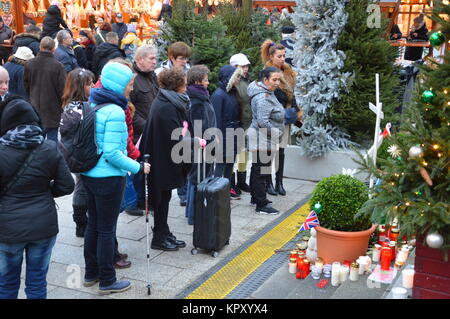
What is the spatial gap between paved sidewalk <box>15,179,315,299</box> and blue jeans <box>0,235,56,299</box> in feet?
2.32

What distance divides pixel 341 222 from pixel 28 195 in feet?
9.74

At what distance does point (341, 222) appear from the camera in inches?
212

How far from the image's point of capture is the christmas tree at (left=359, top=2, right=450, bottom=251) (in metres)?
3.89

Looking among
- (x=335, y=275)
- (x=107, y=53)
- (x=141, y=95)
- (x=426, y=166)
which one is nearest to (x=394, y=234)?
(x=335, y=275)

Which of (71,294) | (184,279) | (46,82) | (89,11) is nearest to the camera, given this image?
(71,294)

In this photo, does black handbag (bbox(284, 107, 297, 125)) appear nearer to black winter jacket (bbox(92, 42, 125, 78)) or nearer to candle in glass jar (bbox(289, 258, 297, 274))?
candle in glass jar (bbox(289, 258, 297, 274))

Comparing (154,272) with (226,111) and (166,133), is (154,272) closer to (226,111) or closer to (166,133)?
(166,133)

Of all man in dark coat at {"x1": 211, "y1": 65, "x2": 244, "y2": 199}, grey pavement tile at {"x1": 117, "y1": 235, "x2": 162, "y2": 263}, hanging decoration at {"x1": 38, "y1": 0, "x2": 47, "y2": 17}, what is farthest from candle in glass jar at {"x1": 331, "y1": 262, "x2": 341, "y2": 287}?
hanging decoration at {"x1": 38, "y1": 0, "x2": 47, "y2": 17}

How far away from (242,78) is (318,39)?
1.74 m

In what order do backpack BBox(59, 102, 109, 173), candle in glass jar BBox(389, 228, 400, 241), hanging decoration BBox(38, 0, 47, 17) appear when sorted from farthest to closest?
hanging decoration BBox(38, 0, 47, 17)
candle in glass jar BBox(389, 228, 400, 241)
backpack BBox(59, 102, 109, 173)

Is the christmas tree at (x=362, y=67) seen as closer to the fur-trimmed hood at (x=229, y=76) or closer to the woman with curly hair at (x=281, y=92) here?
the woman with curly hair at (x=281, y=92)

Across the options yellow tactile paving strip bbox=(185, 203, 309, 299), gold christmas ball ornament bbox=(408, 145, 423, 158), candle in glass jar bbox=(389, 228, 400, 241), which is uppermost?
gold christmas ball ornament bbox=(408, 145, 423, 158)

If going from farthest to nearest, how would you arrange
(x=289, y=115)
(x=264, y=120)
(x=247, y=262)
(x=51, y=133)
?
(x=51, y=133), (x=289, y=115), (x=264, y=120), (x=247, y=262)

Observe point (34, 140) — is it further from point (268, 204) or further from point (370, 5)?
point (370, 5)
